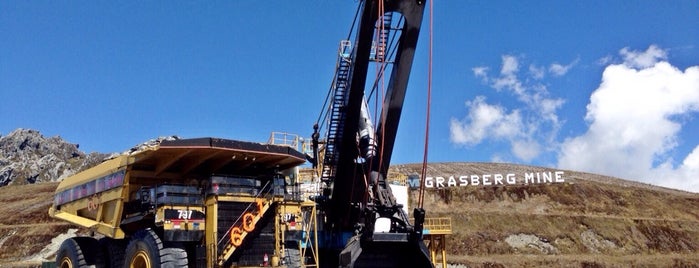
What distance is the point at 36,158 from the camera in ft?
438

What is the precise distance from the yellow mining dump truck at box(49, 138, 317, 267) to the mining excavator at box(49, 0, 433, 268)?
0.03 m

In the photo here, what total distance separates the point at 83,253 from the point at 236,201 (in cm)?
625

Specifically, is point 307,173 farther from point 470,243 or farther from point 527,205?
point 527,205

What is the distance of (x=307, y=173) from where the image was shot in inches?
1202

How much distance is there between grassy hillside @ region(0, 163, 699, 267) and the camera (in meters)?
43.3

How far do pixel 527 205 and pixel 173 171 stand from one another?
1643 inches

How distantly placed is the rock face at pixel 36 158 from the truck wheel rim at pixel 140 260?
101 m

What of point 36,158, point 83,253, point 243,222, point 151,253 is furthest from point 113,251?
point 36,158

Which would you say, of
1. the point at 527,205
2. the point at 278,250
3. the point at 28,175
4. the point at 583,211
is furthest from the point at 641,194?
the point at 28,175

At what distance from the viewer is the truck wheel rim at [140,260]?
51.4ft

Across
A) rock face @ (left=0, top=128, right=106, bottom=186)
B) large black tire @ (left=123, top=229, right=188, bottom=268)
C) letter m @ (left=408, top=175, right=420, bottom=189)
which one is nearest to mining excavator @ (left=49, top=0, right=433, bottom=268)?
large black tire @ (left=123, top=229, right=188, bottom=268)

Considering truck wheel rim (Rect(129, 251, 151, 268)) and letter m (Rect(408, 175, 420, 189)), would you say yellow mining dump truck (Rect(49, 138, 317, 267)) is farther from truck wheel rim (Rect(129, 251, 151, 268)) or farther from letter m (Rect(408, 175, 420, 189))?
letter m (Rect(408, 175, 420, 189))

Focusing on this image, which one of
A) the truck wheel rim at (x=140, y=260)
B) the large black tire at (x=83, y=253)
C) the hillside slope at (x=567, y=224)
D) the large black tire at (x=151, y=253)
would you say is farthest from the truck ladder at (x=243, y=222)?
the hillside slope at (x=567, y=224)

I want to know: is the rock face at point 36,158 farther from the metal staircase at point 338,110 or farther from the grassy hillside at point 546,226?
the metal staircase at point 338,110
